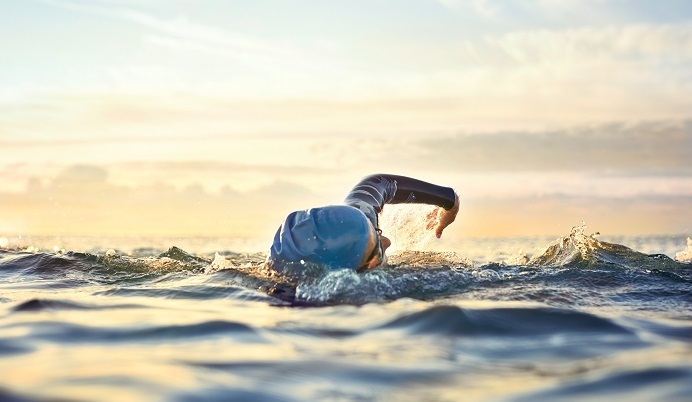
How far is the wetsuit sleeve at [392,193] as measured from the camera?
783 cm

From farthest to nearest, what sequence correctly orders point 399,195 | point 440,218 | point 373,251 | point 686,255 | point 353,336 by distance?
point 686,255
point 440,218
point 399,195
point 373,251
point 353,336

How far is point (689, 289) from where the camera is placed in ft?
22.9

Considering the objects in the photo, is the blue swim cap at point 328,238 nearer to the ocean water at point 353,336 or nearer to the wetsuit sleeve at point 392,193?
the ocean water at point 353,336

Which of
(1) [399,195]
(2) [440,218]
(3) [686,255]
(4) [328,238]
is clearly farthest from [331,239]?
(3) [686,255]

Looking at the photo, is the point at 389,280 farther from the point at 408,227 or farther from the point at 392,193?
the point at 408,227

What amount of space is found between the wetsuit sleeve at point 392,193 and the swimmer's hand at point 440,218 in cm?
9

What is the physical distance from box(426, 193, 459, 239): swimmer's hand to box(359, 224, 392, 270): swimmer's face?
2.15 meters

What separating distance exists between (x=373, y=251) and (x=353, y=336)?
9.25 ft

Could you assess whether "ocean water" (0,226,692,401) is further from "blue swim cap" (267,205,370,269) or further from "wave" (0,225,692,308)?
"blue swim cap" (267,205,370,269)

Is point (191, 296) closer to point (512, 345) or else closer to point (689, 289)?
point (512, 345)

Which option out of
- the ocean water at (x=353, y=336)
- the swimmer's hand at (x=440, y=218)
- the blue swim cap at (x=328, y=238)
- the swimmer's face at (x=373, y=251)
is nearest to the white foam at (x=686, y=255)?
the ocean water at (x=353, y=336)

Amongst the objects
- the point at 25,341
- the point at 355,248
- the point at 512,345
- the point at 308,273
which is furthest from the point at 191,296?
A: the point at 512,345

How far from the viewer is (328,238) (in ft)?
22.3

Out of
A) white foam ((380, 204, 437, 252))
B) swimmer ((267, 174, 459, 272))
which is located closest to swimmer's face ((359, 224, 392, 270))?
swimmer ((267, 174, 459, 272))
